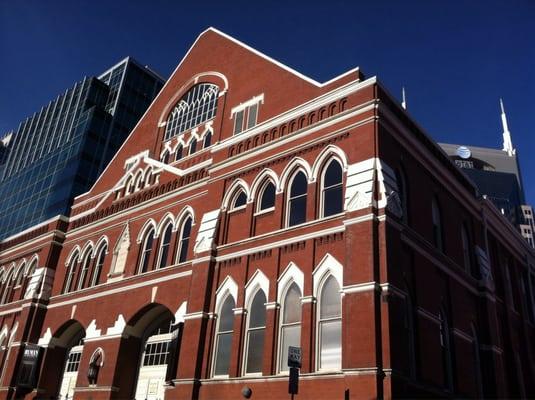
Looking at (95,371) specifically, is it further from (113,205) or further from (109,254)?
(113,205)

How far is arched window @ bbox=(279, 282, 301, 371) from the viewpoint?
674 inches

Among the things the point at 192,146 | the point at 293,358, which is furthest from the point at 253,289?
the point at 192,146

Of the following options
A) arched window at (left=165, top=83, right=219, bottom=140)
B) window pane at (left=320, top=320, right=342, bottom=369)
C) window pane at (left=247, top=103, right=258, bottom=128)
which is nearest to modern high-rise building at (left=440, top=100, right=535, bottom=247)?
arched window at (left=165, top=83, right=219, bottom=140)

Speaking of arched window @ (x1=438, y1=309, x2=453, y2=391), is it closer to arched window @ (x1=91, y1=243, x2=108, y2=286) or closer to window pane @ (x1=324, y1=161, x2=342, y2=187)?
window pane @ (x1=324, y1=161, x2=342, y2=187)

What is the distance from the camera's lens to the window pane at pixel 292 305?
17.5m

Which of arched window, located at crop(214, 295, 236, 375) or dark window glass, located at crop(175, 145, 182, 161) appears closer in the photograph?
arched window, located at crop(214, 295, 236, 375)

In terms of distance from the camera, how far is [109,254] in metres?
27.2

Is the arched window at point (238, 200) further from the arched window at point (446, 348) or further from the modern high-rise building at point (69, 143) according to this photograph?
the modern high-rise building at point (69, 143)

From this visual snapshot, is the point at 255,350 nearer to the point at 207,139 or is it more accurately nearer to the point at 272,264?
the point at 272,264

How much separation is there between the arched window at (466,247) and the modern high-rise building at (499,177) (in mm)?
84832

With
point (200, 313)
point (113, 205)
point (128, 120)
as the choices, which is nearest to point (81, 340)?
point (113, 205)

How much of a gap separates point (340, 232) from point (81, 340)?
1660 centimetres

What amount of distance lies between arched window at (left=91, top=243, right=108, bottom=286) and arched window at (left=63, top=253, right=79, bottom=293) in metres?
1.95

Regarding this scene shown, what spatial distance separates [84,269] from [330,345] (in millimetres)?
16983
